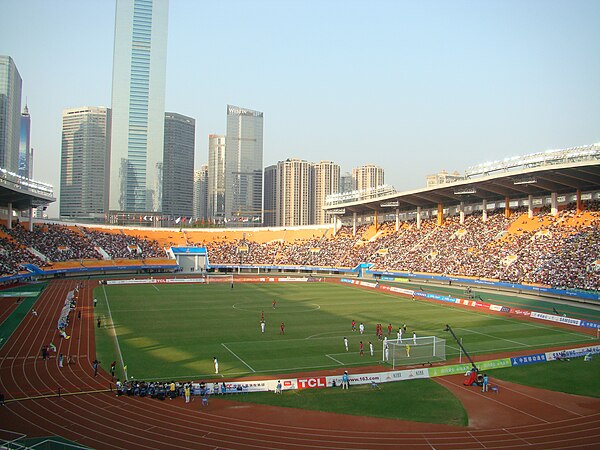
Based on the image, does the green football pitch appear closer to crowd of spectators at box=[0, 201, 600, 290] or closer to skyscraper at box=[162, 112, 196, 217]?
crowd of spectators at box=[0, 201, 600, 290]

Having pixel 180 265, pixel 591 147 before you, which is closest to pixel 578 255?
pixel 591 147

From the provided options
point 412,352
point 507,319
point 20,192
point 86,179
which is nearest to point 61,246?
point 20,192

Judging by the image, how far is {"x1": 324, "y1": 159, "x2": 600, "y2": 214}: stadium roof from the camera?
56.7 meters

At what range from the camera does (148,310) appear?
4659 centimetres

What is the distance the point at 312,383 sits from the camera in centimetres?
2347

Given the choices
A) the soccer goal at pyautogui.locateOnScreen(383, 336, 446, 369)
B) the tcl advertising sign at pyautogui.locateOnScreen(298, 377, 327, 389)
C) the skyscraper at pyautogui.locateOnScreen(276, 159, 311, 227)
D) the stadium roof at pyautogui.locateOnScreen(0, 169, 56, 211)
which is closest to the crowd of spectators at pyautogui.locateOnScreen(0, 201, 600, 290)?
the stadium roof at pyautogui.locateOnScreen(0, 169, 56, 211)

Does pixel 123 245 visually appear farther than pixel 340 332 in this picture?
Yes

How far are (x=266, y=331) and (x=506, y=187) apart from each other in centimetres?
4652

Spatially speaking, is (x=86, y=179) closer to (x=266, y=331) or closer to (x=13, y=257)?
(x=13, y=257)

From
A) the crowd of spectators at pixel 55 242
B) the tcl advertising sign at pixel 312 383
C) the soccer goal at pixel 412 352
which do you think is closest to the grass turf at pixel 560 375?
the soccer goal at pixel 412 352

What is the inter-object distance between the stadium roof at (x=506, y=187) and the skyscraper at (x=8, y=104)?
95069 mm

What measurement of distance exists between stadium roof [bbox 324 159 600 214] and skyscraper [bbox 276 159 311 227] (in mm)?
92965

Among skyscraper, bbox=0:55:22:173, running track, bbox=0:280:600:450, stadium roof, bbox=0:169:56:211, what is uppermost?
skyscraper, bbox=0:55:22:173

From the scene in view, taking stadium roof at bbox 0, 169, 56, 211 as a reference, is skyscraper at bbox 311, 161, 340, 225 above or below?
above
